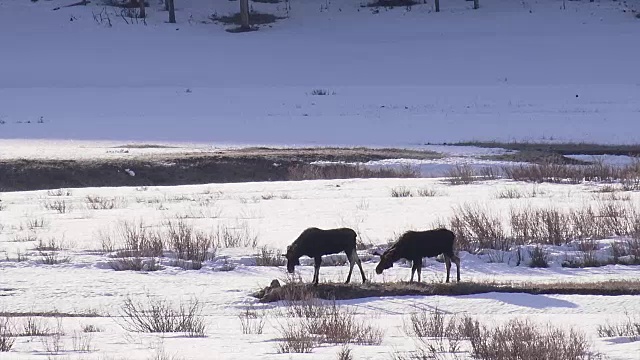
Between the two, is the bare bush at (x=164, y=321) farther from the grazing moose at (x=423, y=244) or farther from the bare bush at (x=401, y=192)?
the bare bush at (x=401, y=192)

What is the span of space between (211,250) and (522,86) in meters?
32.5

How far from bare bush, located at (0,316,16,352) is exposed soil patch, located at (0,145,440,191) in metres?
16.2

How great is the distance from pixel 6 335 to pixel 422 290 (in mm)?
4534

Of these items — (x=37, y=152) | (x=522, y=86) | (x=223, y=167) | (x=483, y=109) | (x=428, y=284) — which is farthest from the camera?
(x=522, y=86)

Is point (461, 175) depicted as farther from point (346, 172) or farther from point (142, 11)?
point (142, 11)

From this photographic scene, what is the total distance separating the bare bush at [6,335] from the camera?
330 inches

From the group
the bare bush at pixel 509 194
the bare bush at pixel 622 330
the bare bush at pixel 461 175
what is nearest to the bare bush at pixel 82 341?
the bare bush at pixel 622 330

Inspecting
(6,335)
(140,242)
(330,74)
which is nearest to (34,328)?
(6,335)

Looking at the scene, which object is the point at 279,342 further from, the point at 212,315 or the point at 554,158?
the point at 554,158

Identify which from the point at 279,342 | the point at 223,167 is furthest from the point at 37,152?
the point at 279,342

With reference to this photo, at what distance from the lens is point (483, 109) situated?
133 ft

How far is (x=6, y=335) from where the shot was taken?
905cm

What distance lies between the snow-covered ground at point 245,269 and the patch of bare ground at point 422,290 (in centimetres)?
26

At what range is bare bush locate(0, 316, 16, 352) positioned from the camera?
8.39 metres
